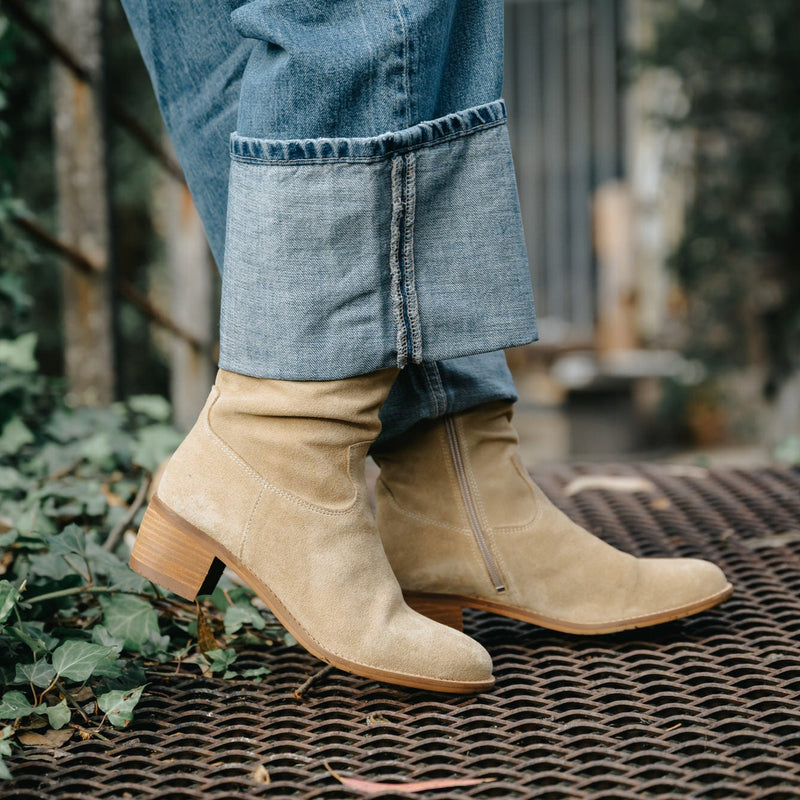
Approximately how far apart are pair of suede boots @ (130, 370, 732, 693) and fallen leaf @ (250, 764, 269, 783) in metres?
0.14

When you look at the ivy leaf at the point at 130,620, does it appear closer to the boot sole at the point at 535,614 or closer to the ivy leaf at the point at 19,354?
the boot sole at the point at 535,614

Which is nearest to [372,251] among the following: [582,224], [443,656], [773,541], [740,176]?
[443,656]

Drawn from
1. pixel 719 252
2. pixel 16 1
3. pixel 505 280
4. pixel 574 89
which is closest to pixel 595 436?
pixel 719 252

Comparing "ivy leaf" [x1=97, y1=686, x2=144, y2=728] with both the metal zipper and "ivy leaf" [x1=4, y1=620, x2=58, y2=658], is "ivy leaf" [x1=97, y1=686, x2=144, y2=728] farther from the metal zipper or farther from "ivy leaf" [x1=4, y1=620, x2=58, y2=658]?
the metal zipper

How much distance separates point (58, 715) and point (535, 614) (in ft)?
1.62

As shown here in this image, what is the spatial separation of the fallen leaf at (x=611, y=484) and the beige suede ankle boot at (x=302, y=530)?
30.7 inches

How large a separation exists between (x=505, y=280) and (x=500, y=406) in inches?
8.4

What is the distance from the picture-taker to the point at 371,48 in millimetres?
814

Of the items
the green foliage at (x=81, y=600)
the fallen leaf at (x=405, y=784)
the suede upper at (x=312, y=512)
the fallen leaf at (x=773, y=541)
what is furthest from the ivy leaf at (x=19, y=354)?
the fallen leaf at (x=773, y=541)

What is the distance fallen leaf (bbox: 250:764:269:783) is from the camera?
2.41 feet

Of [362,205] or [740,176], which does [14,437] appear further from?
[740,176]

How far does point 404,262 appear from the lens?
846mm

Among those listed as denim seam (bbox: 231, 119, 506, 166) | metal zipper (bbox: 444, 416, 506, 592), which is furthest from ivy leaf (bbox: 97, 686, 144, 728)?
denim seam (bbox: 231, 119, 506, 166)

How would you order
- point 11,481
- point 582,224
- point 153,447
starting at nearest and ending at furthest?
1. point 11,481
2. point 153,447
3. point 582,224
